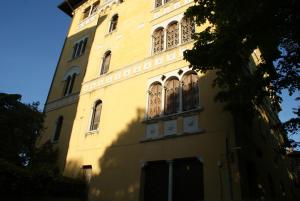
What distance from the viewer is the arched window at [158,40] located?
1566 cm

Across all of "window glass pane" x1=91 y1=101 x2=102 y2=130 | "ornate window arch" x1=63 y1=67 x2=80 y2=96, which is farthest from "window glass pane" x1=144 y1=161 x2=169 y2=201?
"ornate window arch" x1=63 y1=67 x2=80 y2=96

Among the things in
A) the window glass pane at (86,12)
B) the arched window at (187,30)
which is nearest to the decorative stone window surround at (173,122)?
the arched window at (187,30)

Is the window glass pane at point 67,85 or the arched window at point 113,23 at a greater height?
the arched window at point 113,23

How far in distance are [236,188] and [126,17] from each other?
44.8ft

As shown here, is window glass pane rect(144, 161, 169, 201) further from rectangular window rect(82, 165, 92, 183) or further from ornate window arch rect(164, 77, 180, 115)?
rectangular window rect(82, 165, 92, 183)

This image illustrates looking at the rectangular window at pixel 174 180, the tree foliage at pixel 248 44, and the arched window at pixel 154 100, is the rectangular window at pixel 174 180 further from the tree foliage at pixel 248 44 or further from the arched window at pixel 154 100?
the tree foliage at pixel 248 44

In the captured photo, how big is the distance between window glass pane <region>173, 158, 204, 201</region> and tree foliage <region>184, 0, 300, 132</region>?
9.19 feet

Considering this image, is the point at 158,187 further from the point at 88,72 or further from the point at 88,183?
the point at 88,72

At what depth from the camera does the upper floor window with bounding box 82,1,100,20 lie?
81.1 ft

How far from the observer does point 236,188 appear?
9688 millimetres

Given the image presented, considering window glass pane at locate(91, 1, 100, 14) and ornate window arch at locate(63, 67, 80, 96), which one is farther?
window glass pane at locate(91, 1, 100, 14)

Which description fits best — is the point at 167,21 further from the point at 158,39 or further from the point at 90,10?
the point at 90,10

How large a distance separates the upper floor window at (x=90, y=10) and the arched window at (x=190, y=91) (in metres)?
14.8

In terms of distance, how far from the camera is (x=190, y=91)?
41.9 ft
